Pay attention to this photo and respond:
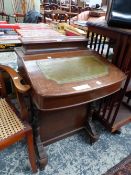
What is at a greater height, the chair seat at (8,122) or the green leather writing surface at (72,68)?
the green leather writing surface at (72,68)

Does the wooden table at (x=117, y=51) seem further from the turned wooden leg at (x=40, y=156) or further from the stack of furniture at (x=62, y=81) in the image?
the turned wooden leg at (x=40, y=156)

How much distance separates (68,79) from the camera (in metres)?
0.85

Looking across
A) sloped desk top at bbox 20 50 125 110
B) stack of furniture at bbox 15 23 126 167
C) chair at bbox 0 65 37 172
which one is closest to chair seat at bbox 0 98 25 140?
chair at bbox 0 65 37 172

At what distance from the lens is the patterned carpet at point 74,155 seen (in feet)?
3.99

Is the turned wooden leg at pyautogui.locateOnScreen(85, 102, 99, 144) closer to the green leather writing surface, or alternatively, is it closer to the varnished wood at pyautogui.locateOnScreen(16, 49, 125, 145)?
the varnished wood at pyautogui.locateOnScreen(16, 49, 125, 145)

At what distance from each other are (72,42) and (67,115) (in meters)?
0.57

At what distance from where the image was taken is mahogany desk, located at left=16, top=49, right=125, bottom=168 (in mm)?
782

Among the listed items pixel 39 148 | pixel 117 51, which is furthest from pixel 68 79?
pixel 39 148

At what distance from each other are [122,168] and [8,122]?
927 mm

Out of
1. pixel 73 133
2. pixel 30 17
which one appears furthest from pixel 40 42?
pixel 30 17

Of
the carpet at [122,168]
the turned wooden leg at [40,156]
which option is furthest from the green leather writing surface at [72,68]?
the carpet at [122,168]

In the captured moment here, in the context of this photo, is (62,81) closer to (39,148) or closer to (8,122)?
(8,122)

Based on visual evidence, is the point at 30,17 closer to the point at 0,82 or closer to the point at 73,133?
the point at 0,82

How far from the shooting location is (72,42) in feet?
3.88
